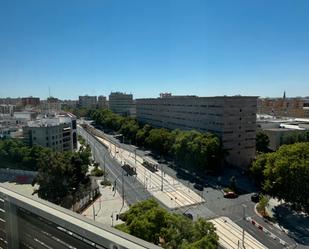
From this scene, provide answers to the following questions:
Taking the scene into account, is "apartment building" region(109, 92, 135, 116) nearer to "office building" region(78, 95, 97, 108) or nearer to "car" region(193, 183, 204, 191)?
"office building" region(78, 95, 97, 108)

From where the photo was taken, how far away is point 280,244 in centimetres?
1535

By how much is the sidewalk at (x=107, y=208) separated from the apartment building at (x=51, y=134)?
1258cm

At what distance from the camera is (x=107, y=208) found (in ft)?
65.2

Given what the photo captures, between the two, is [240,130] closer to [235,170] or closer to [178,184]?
[235,170]

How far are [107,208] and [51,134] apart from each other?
1604 centimetres

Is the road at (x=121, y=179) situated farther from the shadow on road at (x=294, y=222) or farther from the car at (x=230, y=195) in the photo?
the shadow on road at (x=294, y=222)

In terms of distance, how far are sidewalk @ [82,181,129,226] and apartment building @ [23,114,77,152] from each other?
12.6 m

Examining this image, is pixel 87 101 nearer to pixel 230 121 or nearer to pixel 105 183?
pixel 230 121

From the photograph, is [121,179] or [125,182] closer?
[125,182]

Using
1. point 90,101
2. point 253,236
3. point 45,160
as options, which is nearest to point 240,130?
point 253,236

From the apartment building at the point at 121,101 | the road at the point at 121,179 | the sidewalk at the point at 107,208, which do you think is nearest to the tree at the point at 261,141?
the road at the point at 121,179

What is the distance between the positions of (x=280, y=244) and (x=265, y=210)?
14.6ft

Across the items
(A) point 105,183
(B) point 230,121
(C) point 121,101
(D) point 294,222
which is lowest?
(D) point 294,222

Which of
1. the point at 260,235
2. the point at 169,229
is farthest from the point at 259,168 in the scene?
the point at 169,229
